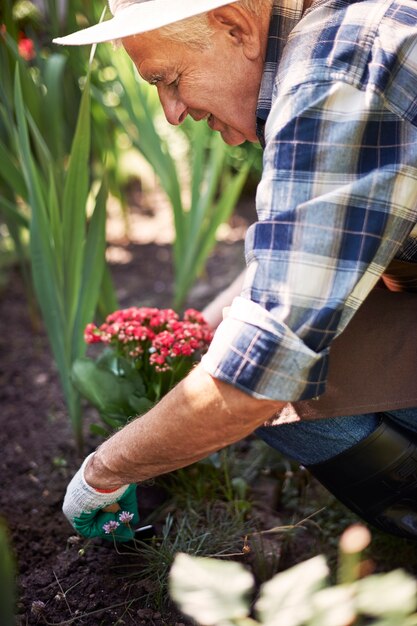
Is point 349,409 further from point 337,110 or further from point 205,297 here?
point 205,297

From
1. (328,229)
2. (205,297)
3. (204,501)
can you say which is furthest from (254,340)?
(205,297)

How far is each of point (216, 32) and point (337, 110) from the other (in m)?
0.25

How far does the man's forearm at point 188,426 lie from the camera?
114cm

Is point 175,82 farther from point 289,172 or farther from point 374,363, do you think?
point 374,363

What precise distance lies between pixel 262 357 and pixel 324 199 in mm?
230

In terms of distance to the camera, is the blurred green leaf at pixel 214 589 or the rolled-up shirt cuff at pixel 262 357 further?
the rolled-up shirt cuff at pixel 262 357

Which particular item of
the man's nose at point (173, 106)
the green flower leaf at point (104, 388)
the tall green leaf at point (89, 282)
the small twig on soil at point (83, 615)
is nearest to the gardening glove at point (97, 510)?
the small twig on soil at point (83, 615)

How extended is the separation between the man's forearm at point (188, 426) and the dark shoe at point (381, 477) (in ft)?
0.96

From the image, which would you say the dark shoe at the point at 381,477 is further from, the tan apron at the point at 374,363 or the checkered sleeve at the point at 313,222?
the checkered sleeve at the point at 313,222

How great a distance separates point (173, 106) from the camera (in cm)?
A: 135

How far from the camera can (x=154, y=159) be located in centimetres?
248

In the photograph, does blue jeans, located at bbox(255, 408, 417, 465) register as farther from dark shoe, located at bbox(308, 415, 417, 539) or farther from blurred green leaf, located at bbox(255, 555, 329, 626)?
blurred green leaf, located at bbox(255, 555, 329, 626)

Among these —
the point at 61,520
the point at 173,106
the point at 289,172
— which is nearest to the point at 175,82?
the point at 173,106

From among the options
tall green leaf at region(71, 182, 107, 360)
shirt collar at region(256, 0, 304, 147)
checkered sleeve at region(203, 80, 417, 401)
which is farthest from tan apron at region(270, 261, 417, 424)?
tall green leaf at region(71, 182, 107, 360)
